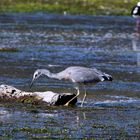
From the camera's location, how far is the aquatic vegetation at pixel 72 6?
142 ft

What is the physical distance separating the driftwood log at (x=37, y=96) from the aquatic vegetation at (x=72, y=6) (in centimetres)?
2735

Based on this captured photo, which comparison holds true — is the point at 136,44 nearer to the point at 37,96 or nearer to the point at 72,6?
the point at 37,96

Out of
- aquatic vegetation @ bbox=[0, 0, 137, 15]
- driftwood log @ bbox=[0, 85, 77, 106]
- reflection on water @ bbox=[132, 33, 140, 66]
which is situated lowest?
aquatic vegetation @ bbox=[0, 0, 137, 15]

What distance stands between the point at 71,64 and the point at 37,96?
614 centimetres

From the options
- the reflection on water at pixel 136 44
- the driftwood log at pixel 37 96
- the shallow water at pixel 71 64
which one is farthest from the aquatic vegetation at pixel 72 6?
the driftwood log at pixel 37 96

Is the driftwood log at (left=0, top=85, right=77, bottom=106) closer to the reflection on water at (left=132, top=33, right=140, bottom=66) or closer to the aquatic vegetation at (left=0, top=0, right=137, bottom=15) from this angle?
the reflection on water at (left=132, top=33, right=140, bottom=66)

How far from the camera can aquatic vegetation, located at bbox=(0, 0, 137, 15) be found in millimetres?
43312

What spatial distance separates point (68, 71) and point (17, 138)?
379cm

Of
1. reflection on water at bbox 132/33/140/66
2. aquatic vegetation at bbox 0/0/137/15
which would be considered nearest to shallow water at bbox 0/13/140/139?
reflection on water at bbox 132/33/140/66

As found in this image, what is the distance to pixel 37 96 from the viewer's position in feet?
46.9

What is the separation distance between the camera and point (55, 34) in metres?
29.3

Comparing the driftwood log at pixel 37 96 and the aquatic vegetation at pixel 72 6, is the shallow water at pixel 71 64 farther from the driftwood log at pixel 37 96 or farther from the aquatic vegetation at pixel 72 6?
the aquatic vegetation at pixel 72 6

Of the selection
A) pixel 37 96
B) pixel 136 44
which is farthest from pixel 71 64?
pixel 136 44

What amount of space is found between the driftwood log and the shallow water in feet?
0.89
